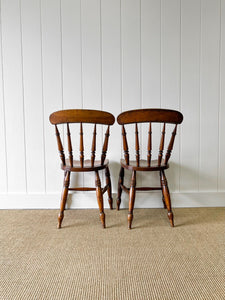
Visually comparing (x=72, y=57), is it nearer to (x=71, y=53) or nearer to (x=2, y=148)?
(x=71, y=53)

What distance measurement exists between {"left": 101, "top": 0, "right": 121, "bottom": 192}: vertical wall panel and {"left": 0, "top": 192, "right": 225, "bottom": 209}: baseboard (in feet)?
1.25

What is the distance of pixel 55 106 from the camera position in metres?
2.06

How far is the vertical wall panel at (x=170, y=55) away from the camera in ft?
6.59

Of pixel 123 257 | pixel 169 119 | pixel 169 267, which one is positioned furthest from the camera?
pixel 169 119

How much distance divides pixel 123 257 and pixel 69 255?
0.29 meters

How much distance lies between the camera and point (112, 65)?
204 cm

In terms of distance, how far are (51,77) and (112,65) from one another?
520 millimetres

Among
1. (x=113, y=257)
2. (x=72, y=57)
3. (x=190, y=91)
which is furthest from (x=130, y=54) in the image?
(x=113, y=257)

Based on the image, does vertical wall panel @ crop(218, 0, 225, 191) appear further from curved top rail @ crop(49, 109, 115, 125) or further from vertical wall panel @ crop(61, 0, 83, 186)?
vertical wall panel @ crop(61, 0, 83, 186)

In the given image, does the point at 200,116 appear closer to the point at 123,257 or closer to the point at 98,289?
the point at 123,257

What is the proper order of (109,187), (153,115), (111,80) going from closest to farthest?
A: 1. (153,115)
2. (109,187)
3. (111,80)

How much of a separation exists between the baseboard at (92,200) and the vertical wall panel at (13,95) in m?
0.10

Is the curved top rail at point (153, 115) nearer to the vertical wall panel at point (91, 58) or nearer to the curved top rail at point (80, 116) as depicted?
the curved top rail at point (80, 116)

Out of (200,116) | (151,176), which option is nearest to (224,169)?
(200,116)
